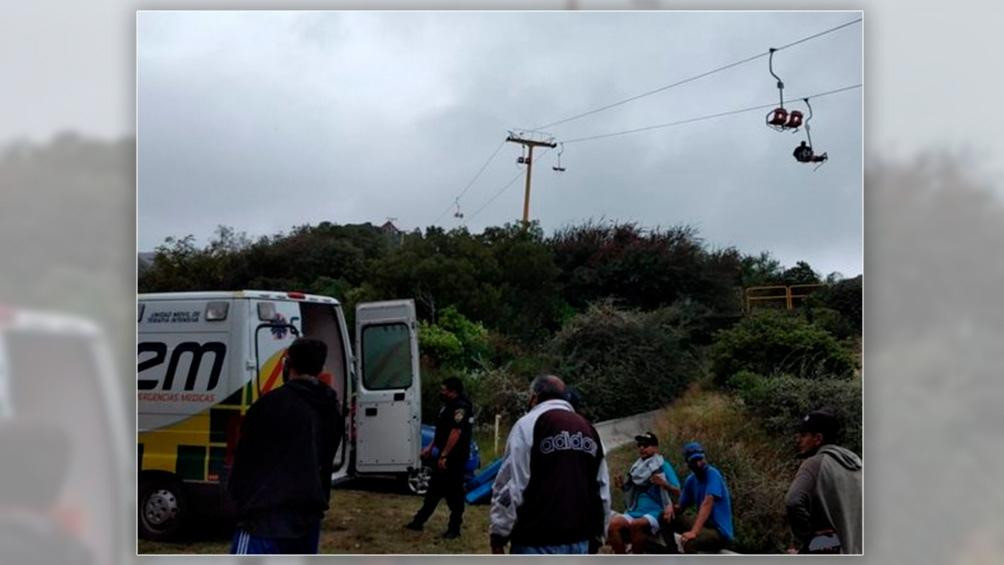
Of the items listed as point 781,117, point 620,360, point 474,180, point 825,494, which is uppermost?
point 781,117

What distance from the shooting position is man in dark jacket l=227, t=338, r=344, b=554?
6898 millimetres

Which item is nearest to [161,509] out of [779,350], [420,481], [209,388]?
[209,388]

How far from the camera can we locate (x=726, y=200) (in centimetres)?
822

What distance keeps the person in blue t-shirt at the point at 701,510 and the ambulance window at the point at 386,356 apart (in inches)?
67.4

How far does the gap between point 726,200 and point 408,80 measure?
1981 mm

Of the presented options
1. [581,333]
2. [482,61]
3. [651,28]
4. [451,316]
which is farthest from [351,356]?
[651,28]

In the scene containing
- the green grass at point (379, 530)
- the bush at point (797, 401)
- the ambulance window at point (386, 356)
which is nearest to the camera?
the green grass at point (379, 530)

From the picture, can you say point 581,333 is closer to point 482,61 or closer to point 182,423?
point 482,61

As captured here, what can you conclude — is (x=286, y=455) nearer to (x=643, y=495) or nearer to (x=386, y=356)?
(x=386, y=356)

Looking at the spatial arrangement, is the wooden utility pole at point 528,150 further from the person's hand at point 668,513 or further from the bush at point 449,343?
the person's hand at point 668,513

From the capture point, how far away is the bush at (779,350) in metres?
8.18

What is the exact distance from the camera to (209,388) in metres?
7.94

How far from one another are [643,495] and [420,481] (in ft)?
4.22

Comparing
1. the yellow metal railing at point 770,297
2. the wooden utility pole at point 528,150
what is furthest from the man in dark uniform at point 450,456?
the yellow metal railing at point 770,297
